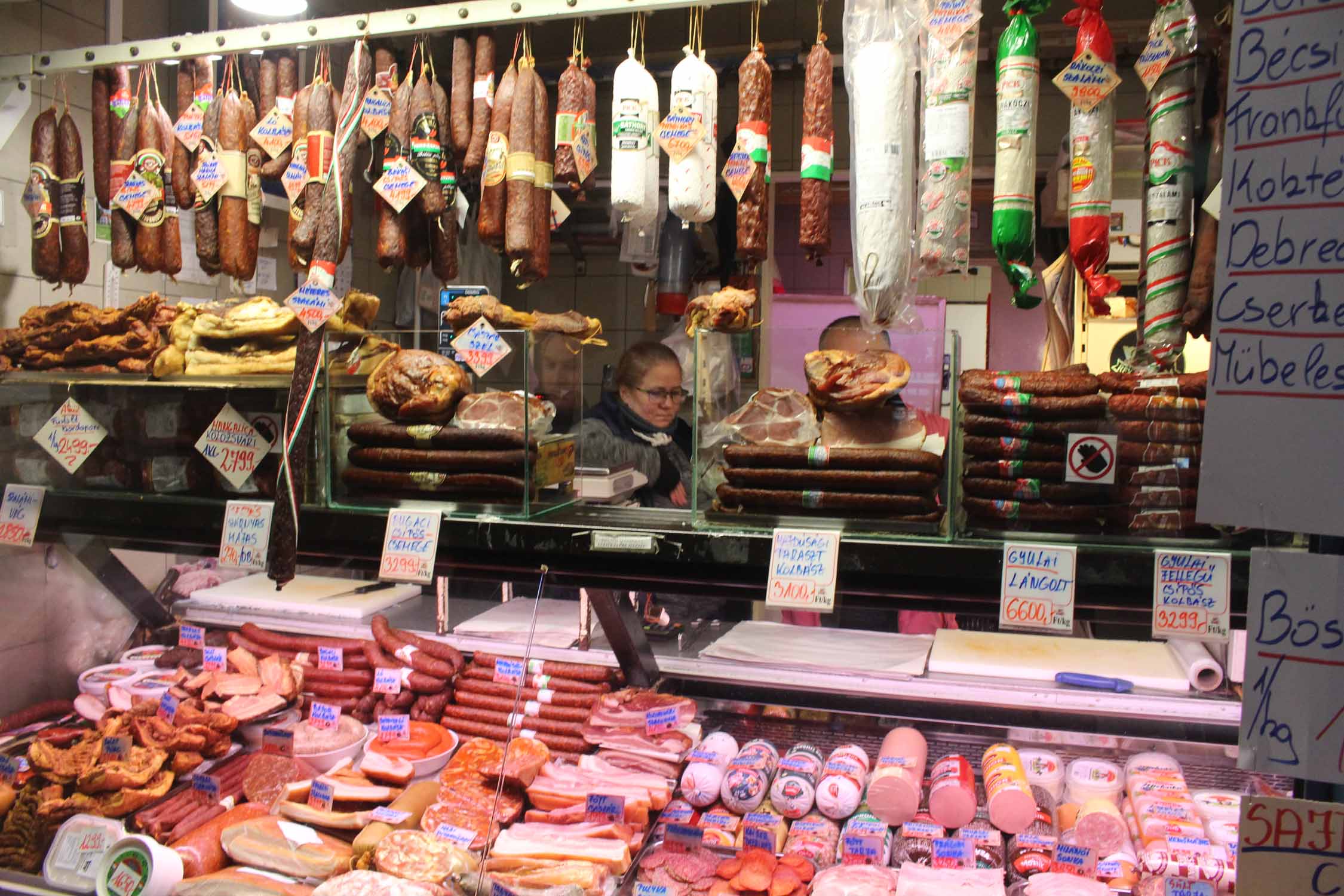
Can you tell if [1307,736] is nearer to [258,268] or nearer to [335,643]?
[335,643]

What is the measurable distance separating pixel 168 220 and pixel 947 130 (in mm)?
2509

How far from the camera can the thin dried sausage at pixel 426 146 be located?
2.75 meters

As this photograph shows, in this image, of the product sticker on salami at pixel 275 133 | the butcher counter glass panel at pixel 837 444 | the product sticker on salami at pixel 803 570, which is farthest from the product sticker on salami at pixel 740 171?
the product sticker on salami at pixel 275 133

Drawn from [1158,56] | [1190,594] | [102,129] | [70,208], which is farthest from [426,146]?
[1190,594]

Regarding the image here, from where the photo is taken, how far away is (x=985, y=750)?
2670mm

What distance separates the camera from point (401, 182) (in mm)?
2758

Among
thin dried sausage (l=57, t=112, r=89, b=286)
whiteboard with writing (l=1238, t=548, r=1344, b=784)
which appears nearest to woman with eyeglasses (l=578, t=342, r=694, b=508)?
thin dried sausage (l=57, t=112, r=89, b=286)

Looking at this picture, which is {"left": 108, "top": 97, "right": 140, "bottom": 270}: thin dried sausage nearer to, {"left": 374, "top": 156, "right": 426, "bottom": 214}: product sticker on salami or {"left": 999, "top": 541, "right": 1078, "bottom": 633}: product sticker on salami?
{"left": 374, "top": 156, "right": 426, "bottom": 214}: product sticker on salami

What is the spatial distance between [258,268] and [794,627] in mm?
3946

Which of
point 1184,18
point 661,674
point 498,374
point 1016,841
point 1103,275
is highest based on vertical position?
point 1184,18

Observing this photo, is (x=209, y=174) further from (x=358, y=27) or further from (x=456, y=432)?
(x=456, y=432)

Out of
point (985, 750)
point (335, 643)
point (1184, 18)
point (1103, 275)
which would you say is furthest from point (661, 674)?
point (1184, 18)

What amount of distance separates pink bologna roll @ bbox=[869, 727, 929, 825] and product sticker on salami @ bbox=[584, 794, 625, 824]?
64 cm

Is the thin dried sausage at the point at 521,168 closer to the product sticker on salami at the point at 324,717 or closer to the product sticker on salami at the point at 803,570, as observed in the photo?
the product sticker on salami at the point at 803,570
